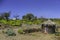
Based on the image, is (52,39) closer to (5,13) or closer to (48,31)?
(48,31)

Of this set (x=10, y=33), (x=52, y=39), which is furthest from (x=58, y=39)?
(x=10, y=33)

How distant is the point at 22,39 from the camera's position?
21.0 meters

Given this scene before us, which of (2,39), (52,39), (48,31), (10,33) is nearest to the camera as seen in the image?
(2,39)

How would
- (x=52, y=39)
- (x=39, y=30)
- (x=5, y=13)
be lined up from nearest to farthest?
(x=52, y=39) → (x=39, y=30) → (x=5, y=13)

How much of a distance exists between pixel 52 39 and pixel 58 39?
79cm

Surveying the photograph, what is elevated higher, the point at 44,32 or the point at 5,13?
the point at 5,13

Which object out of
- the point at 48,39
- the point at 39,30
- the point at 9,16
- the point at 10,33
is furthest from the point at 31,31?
the point at 9,16

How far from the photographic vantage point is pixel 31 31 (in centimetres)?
2977

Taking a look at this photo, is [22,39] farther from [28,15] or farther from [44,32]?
[28,15]

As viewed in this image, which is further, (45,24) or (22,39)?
(45,24)

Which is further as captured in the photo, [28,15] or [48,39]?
[28,15]

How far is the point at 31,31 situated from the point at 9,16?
119 ft

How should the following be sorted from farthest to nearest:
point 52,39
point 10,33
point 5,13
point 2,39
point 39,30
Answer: point 5,13
point 39,30
point 10,33
point 52,39
point 2,39

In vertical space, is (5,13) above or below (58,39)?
above
